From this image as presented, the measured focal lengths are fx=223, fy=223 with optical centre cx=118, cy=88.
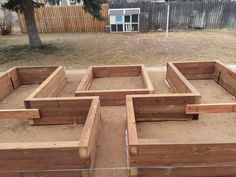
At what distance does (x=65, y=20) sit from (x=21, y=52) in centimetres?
806

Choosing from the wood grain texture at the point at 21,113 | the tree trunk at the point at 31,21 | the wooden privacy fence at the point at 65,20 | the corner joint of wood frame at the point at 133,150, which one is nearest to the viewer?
the corner joint of wood frame at the point at 133,150

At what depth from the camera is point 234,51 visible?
9641 millimetres

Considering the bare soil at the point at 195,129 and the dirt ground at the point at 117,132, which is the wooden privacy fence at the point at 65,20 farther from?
the bare soil at the point at 195,129

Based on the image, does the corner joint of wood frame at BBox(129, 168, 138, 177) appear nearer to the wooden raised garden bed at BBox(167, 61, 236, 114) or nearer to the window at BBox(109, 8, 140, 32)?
the wooden raised garden bed at BBox(167, 61, 236, 114)

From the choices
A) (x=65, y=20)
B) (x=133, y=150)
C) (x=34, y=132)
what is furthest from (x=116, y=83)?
(x=65, y=20)

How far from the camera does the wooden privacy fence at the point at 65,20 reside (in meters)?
17.3

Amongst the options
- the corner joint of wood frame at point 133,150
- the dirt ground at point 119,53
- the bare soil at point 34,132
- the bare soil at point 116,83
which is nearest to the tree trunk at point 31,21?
the dirt ground at point 119,53

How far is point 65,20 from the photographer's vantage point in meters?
17.6

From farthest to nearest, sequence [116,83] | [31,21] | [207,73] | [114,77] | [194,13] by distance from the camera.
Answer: [194,13]
[31,21]
[114,77]
[207,73]
[116,83]

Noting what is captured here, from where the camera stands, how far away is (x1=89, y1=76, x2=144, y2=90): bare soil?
605 cm

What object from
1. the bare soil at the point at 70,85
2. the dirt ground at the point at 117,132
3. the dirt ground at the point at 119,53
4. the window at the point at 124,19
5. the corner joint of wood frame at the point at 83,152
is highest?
the window at the point at 124,19

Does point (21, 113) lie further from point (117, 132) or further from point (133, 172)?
point (133, 172)

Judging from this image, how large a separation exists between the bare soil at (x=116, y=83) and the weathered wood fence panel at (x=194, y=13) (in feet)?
37.2

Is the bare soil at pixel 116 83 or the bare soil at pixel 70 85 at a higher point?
the bare soil at pixel 116 83
